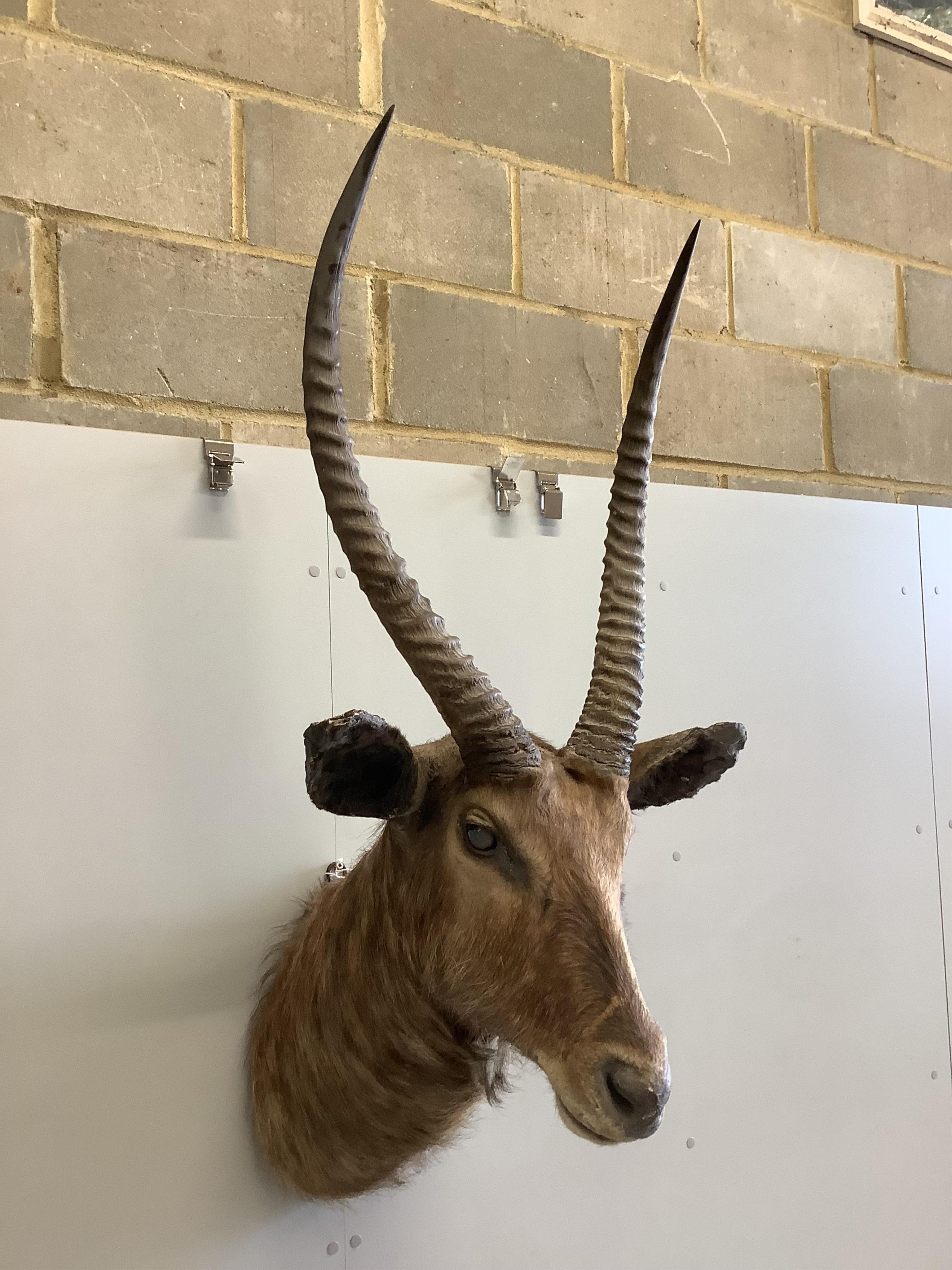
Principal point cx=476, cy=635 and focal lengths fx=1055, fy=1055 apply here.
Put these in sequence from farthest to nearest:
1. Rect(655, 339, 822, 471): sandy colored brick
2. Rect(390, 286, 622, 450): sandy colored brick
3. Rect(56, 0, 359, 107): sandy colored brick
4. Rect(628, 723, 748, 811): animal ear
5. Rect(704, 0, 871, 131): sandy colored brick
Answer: Rect(704, 0, 871, 131): sandy colored brick
Rect(655, 339, 822, 471): sandy colored brick
Rect(390, 286, 622, 450): sandy colored brick
Rect(56, 0, 359, 107): sandy colored brick
Rect(628, 723, 748, 811): animal ear

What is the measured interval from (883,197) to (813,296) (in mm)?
449

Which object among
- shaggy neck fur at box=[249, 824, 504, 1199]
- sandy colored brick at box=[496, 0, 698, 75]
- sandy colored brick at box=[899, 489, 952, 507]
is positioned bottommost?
shaggy neck fur at box=[249, 824, 504, 1199]

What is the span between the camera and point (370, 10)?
234 cm

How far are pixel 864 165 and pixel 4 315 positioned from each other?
244 cm

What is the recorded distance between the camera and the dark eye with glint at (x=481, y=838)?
56.4 inches

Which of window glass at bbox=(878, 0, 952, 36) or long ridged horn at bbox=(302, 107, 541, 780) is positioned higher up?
window glass at bbox=(878, 0, 952, 36)

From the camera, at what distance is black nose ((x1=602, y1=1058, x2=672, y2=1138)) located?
1.24 m

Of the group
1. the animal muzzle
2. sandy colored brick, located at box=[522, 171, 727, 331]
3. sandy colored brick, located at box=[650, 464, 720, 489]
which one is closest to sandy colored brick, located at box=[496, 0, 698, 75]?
sandy colored brick, located at box=[522, 171, 727, 331]

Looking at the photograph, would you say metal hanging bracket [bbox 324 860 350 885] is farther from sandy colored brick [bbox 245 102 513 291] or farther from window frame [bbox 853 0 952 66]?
window frame [bbox 853 0 952 66]

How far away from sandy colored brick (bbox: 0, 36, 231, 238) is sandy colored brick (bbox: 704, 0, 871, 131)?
1466 millimetres

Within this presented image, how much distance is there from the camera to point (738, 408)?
9.16 feet

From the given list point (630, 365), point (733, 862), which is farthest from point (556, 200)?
point (733, 862)

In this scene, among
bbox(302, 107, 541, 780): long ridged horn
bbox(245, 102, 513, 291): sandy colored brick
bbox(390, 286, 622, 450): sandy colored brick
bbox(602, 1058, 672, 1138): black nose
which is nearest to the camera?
bbox(602, 1058, 672, 1138): black nose

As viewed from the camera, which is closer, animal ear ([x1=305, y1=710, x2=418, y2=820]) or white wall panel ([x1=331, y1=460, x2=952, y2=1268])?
animal ear ([x1=305, y1=710, x2=418, y2=820])
